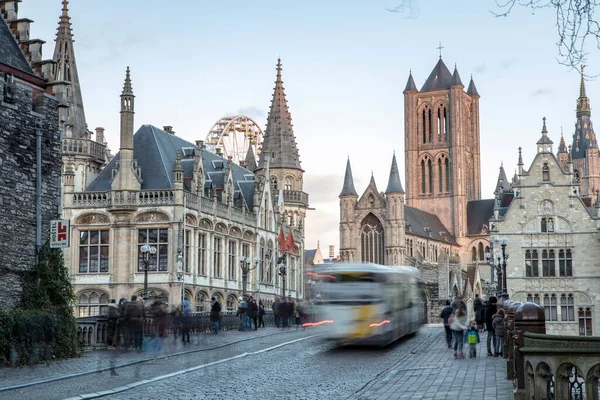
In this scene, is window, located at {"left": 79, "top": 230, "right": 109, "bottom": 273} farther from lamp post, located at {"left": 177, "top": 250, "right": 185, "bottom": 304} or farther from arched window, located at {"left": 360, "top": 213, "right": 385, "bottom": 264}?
arched window, located at {"left": 360, "top": 213, "right": 385, "bottom": 264}

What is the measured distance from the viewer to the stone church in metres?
123

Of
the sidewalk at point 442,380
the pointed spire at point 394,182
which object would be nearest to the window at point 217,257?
the sidewalk at point 442,380

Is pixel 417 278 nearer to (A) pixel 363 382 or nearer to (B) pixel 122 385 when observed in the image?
(A) pixel 363 382

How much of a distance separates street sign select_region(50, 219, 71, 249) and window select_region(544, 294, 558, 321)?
48.8 m

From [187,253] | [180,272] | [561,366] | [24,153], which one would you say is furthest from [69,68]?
[561,366]

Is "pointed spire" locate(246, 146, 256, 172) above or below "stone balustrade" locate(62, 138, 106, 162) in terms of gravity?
above

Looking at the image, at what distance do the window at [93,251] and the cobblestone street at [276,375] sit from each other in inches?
964

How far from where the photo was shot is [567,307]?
2741 inches

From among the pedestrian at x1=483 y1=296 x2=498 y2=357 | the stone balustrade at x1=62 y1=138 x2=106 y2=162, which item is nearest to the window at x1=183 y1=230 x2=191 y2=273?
the stone balustrade at x1=62 y1=138 x2=106 y2=162

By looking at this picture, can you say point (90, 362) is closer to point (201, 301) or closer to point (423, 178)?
point (201, 301)

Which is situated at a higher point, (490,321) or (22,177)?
(22,177)

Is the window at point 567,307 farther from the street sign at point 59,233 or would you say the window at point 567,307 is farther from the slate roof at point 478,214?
the slate roof at point 478,214

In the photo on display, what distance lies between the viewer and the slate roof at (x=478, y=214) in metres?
138

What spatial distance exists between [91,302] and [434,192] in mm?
94017
